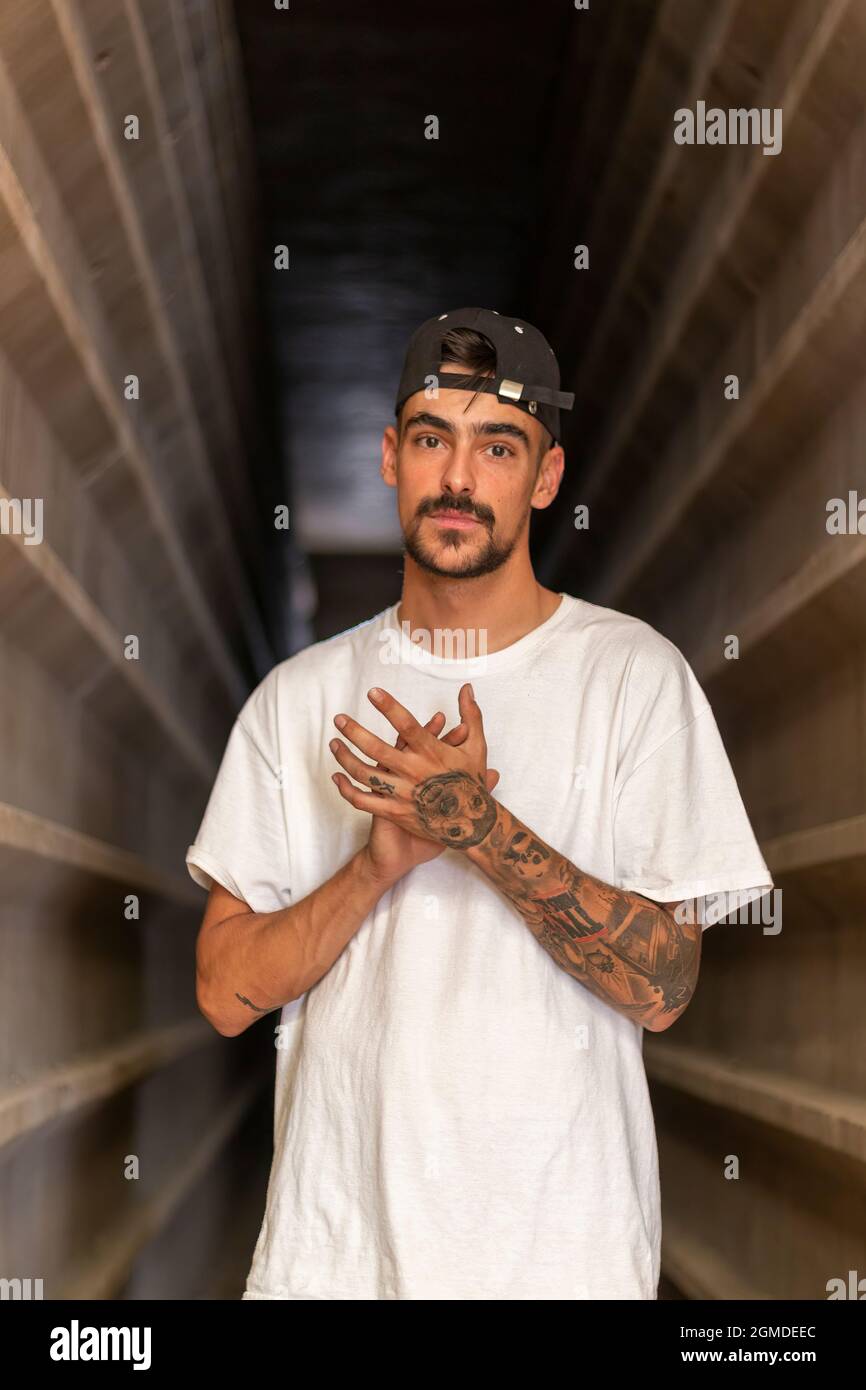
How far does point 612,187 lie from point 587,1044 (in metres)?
3.00

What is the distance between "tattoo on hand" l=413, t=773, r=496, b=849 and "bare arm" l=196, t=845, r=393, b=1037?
0.56 ft

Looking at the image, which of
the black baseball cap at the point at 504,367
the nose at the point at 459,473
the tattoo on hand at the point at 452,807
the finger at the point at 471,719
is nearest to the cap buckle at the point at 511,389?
the black baseball cap at the point at 504,367

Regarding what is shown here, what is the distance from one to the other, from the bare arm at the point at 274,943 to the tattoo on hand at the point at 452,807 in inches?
6.7

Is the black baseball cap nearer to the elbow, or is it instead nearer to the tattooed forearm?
the tattooed forearm

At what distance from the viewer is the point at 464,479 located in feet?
8.50

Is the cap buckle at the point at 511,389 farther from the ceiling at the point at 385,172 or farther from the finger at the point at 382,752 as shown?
the ceiling at the point at 385,172

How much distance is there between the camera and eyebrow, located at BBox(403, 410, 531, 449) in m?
2.63

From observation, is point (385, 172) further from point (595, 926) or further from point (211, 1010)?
point (595, 926)

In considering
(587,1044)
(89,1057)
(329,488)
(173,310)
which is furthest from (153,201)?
(329,488)

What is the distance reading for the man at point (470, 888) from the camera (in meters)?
2.28

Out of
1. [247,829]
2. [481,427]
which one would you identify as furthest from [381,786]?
[481,427]

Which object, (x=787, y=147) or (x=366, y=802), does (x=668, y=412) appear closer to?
(x=787, y=147)

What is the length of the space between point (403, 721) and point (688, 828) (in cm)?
51

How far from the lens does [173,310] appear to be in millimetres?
4301
